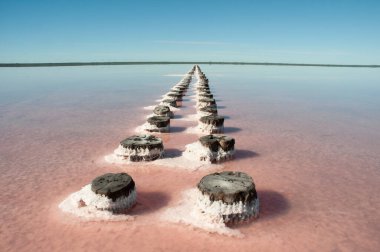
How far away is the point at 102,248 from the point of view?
5.54m

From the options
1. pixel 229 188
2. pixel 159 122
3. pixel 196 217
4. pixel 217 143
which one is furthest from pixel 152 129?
pixel 196 217

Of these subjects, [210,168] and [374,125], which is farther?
[374,125]

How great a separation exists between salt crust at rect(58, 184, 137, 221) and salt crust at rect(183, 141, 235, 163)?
320cm

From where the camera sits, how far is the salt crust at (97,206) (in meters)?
6.47

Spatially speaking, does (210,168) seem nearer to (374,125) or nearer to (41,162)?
(41,162)

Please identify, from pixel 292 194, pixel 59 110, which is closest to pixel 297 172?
pixel 292 194

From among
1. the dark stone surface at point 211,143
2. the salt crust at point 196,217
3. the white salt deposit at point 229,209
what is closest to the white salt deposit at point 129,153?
the dark stone surface at point 211,143

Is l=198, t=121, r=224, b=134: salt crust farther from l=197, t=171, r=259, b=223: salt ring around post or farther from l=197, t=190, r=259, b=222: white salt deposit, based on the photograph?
l=197, t=190, r=259, b=222: white salt deposit

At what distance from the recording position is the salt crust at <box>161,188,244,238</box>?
19.9ft

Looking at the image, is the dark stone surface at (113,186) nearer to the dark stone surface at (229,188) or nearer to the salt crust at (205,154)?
the dark stone surface at (229,188)

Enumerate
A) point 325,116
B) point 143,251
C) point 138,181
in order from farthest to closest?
point 325,116 < point 138,181 < point 143,251

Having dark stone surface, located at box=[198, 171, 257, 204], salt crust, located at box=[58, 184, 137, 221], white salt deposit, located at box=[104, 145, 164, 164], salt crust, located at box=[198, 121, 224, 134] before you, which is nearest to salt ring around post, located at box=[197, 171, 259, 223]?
dark stone surface, located at box=[198, 171, 257, 204]

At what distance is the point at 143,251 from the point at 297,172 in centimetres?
530

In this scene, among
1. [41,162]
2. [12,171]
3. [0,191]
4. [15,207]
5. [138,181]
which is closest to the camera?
[15,207]
